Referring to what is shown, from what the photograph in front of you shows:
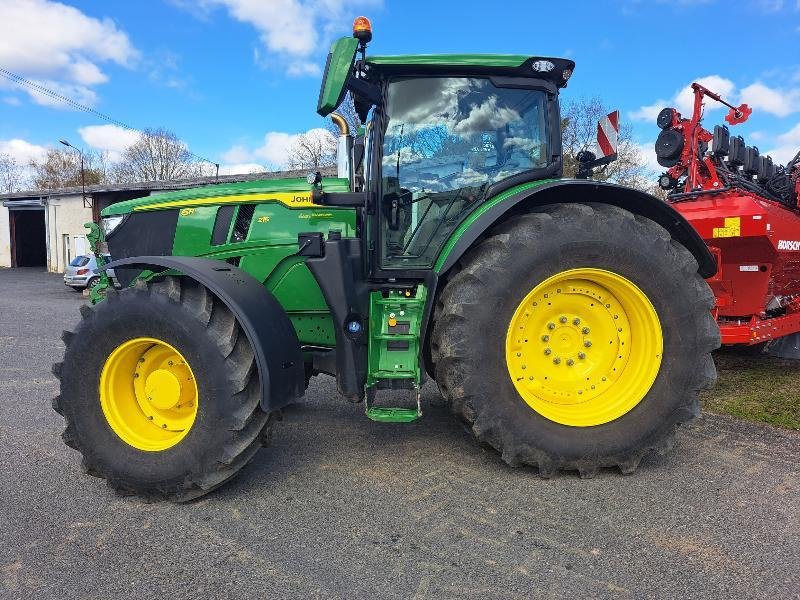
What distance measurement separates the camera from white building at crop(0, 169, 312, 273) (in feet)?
82.4

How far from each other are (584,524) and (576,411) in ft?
2.38

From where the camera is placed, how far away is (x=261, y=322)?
2.88 meters

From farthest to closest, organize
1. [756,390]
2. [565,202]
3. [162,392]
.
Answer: [756,390], [565,202], [162,392]

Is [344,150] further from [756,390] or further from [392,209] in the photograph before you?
[756,390]

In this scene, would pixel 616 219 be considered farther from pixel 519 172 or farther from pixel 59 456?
pixel 59 456

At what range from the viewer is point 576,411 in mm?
3262

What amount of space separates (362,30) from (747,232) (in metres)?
3.75

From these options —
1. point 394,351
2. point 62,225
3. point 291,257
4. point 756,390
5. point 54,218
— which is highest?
point 54,218

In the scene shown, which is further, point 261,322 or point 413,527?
point 261,322

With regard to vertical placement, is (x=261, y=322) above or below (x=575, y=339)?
above

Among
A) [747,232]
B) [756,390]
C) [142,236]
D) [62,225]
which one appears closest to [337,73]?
[142,236]

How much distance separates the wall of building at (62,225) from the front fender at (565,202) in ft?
90.8

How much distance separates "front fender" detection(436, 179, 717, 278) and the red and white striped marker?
2.35 feet

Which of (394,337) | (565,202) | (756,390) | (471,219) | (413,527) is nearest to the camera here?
(413,527)
